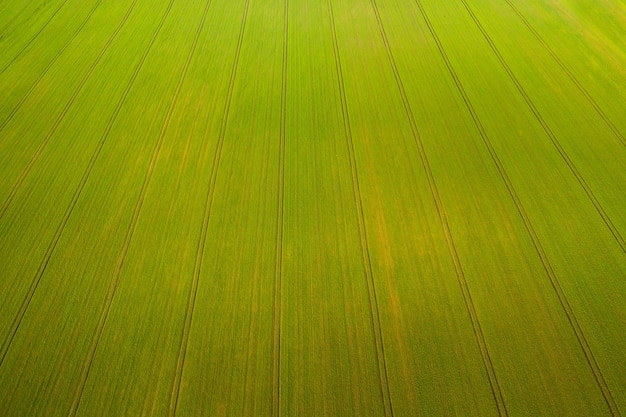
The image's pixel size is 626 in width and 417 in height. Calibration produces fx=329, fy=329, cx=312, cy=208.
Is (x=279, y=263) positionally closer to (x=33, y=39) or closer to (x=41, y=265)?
(x=41, y=265)

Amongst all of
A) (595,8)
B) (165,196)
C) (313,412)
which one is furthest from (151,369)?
(595,8)

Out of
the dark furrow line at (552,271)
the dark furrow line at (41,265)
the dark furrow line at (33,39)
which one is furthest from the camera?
the dark furrow line at (33,39)

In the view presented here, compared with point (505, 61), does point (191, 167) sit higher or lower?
lower

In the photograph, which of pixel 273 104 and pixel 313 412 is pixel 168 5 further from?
pixel 313 412

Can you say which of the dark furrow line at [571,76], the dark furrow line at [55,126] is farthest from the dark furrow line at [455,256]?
the dark furrow line at [55,126]

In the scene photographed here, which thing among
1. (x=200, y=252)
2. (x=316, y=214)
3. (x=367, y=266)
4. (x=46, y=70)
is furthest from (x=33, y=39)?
(x=367, y=266)

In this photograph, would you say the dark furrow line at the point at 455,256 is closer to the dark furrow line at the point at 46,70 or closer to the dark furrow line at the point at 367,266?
the dark furrow line at the point at 367,266

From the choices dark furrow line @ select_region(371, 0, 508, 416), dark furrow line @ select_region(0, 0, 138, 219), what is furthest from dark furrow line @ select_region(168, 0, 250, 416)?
dark furrow line @ select_region(371, 0, 508, 416)
